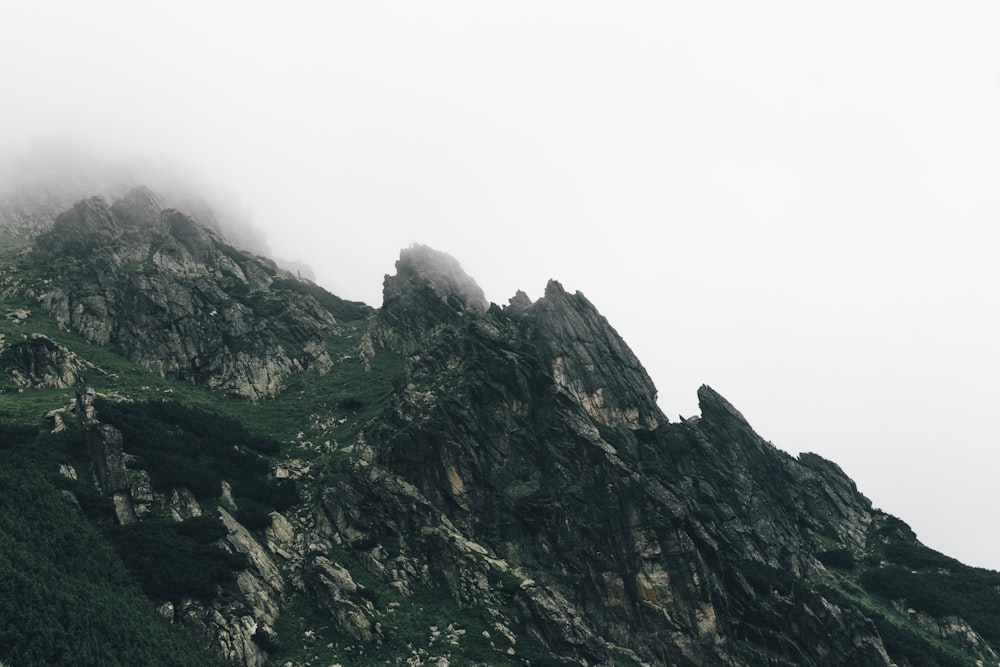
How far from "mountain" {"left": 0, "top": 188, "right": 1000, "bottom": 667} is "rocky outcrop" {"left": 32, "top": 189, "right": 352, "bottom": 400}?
2.03ft

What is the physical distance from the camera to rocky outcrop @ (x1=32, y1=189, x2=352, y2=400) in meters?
92.2

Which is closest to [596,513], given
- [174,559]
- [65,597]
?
[174,559]

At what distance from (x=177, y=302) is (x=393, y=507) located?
203 ft

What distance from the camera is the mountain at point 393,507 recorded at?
151ft

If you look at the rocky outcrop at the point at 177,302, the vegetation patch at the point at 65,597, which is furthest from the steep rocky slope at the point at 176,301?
the vegetation patch at the point at 65,597

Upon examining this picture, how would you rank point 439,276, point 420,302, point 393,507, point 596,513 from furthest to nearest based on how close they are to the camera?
point 439,276
point 420,302
point 596,513
point 393,507

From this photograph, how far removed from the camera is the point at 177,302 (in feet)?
325

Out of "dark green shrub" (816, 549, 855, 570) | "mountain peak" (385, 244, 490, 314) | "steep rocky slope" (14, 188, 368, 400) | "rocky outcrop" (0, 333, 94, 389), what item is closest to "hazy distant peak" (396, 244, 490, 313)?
"mountain peak" (385, 244, 490, 314)

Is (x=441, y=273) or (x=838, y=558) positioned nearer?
(x=838, y=558)

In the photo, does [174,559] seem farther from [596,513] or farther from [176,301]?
[176,301]

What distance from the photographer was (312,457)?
76625mm

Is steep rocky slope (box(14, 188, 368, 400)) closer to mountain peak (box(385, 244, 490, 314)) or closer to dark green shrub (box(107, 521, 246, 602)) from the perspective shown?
mountain peak (box(385, 244, 490, 314))

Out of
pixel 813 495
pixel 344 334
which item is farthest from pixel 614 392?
pixel 344 334

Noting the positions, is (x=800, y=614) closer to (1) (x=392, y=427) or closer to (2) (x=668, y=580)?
(2) (x=668, y=580)
